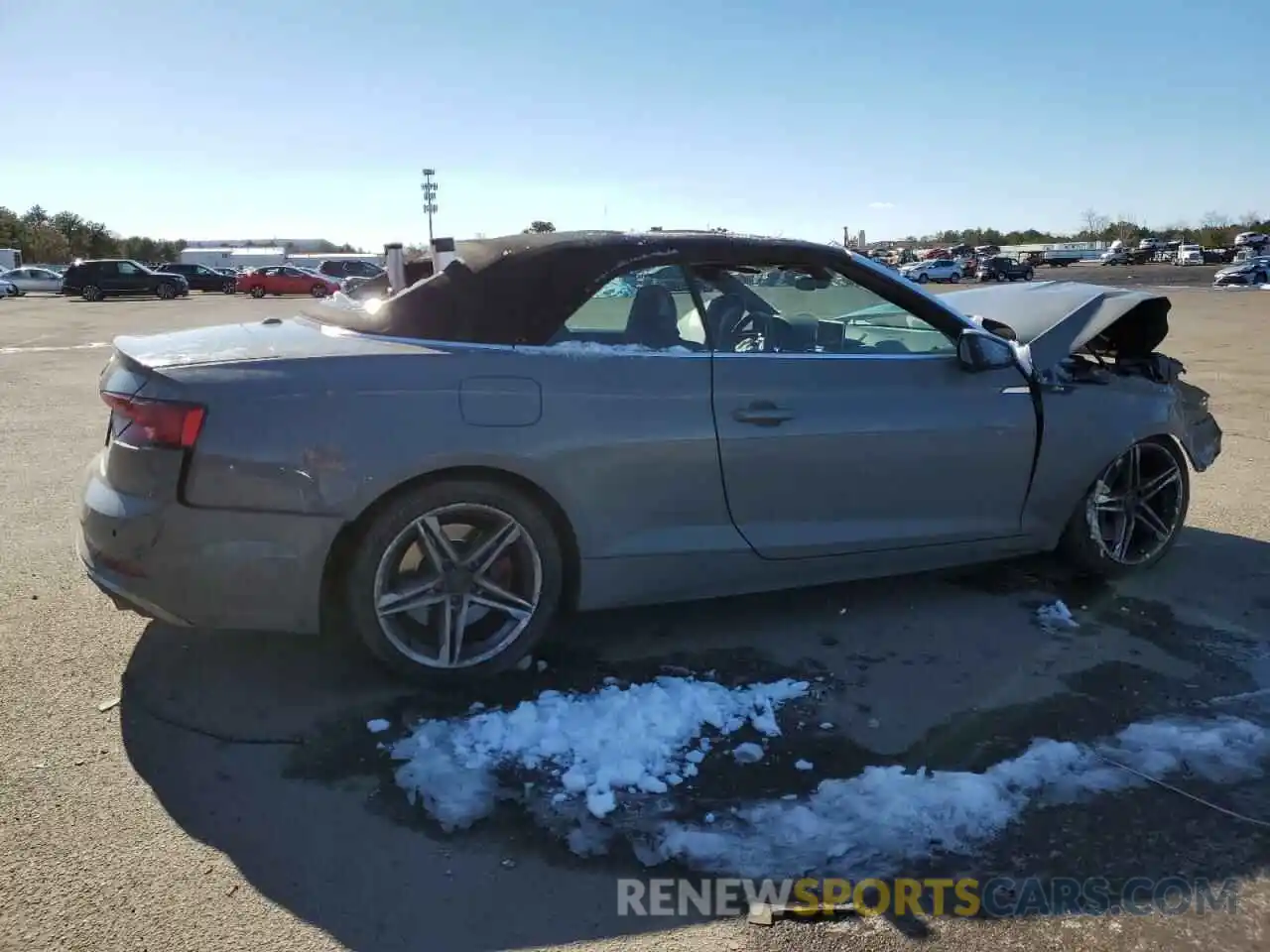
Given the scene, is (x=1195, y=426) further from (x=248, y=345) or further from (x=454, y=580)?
(x=248, y=345)

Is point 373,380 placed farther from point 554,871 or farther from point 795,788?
point 795,788

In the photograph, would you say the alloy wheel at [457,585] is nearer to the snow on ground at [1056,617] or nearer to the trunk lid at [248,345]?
the trunk lid at [248,345]

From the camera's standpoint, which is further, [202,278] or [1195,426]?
[202,278]

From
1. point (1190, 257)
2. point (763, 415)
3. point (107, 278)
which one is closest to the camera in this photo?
point (763, 415)

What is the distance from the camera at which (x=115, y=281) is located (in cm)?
4147

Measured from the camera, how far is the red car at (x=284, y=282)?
45.9 metres

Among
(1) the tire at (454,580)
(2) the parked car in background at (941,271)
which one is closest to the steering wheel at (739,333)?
(1) the tire at (454,580)

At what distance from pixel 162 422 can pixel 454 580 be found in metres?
1.05

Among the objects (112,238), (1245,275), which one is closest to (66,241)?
(112,238)

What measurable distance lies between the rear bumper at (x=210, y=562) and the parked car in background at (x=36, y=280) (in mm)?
53898

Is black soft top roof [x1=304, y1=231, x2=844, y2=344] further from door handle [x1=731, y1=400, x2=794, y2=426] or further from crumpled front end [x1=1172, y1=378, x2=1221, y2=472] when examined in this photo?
crumpled front end [x1=1172, y1=378, x2=1221, y2=472]

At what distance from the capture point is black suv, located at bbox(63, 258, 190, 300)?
4112cm

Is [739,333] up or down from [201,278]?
up

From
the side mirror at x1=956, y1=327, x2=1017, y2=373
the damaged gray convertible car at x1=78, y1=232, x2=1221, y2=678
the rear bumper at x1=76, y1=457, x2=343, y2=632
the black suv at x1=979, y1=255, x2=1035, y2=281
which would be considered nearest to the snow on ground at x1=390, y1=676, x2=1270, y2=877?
the damaged gray convertible car at x1=78, y1=232, x2=1221, y2=678
